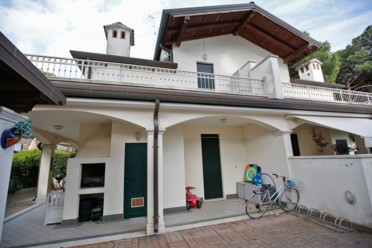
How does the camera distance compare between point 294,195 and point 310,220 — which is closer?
point 310,220

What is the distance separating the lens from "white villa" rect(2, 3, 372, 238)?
5785mm

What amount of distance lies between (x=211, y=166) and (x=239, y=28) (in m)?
9.70

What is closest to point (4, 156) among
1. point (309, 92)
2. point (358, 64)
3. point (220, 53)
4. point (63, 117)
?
point (63, 117)

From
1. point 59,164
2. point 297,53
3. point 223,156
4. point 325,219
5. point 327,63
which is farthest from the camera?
point 327,63

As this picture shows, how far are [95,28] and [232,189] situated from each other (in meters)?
14.3

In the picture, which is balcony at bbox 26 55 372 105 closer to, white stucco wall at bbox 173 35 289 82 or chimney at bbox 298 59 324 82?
white stucco wall at bbox 173 35 289 82

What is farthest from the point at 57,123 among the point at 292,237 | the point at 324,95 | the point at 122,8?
the point at 324,95

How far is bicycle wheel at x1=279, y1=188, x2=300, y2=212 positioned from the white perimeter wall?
0.75 ft

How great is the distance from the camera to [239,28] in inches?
461

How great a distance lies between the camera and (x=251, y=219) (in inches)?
259

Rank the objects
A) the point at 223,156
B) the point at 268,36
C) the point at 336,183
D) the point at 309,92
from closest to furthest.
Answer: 1. the point at 336,183
2. the point at 223,156
3. the point at 309,92
4. the point at 268,36

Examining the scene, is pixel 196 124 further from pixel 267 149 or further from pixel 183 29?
pixel 183 29

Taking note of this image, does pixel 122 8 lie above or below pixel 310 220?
above

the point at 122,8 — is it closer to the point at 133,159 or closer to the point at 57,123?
the point at 57,123
